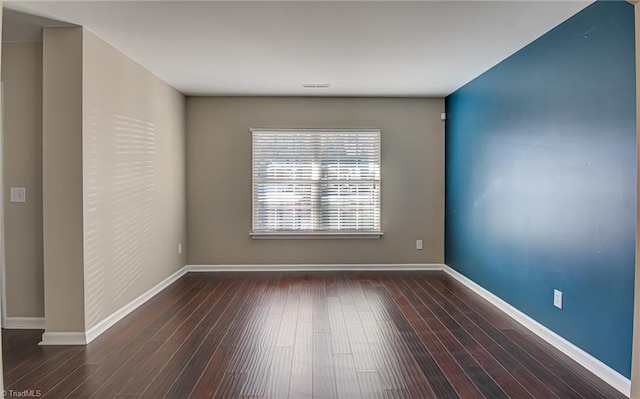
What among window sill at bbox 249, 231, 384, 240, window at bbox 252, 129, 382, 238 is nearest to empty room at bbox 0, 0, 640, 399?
window sill at bbox 249, 231, 384, 240

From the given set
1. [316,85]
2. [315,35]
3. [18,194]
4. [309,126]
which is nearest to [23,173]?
[18,194]

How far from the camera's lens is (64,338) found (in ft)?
9.61

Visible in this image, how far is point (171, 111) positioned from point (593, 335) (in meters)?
4.66

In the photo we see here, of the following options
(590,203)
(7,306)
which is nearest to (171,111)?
(7,306)

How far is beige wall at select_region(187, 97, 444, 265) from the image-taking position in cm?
524

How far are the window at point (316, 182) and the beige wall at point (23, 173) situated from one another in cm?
252

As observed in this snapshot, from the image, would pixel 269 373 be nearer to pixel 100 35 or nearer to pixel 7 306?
pixel 7 306

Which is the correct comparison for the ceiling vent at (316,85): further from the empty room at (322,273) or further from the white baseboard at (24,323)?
the white baseboard at (24,323)

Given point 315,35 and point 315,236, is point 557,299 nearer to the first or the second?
point 315,35

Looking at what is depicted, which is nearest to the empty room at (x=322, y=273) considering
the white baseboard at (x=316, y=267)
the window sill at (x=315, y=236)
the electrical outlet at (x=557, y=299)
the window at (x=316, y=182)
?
the electrical outlet at (x=557, y=299)

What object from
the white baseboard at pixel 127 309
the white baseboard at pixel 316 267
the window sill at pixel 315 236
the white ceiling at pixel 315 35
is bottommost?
the white baseboard at pixel 127 309

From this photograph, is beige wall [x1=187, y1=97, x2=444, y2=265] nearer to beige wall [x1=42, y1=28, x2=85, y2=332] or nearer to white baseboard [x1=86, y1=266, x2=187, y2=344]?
white baseboard [x1=86, y1=266, x2=187, y2=344]

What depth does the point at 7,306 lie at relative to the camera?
128 inches

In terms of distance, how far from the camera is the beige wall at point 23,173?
319cm
